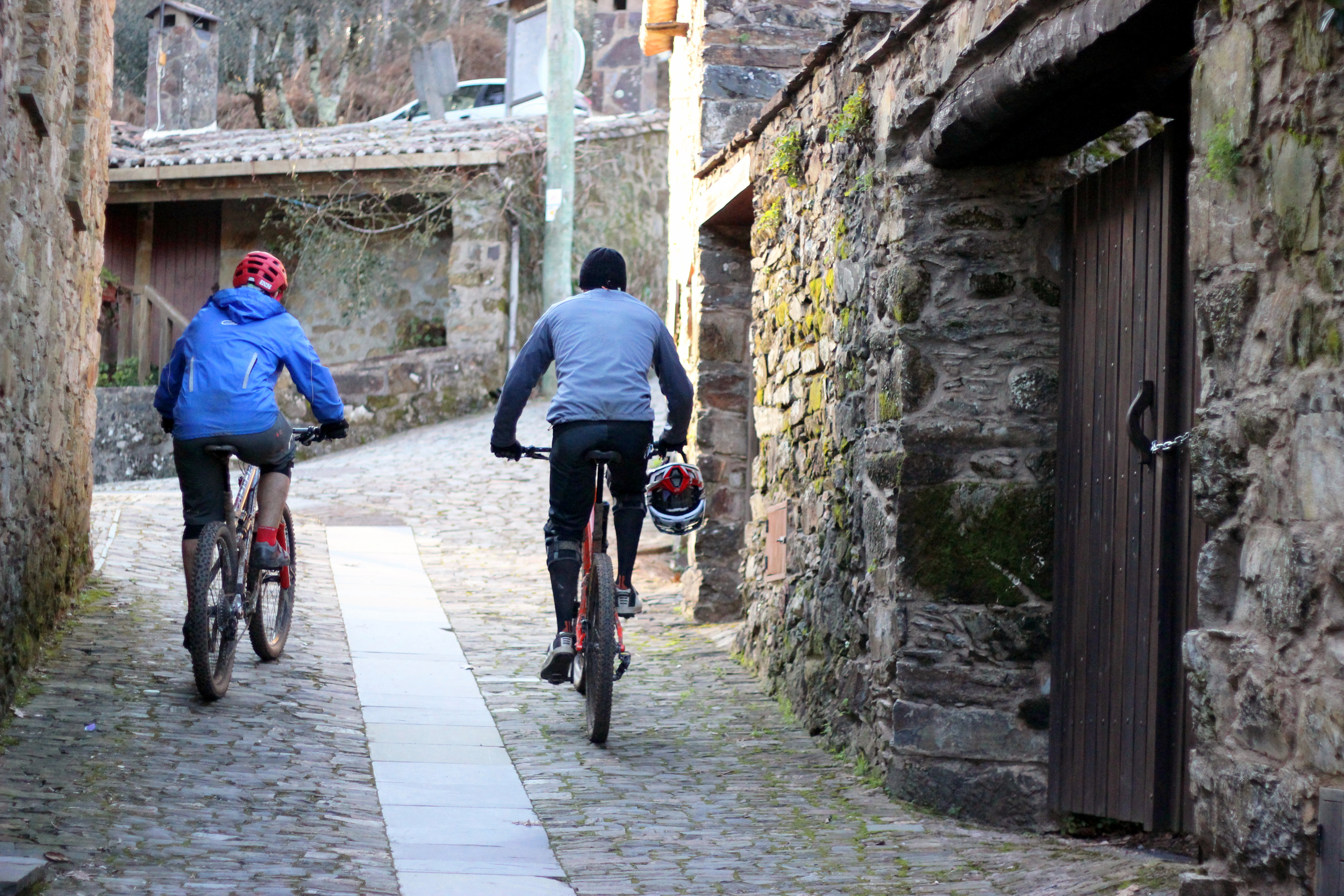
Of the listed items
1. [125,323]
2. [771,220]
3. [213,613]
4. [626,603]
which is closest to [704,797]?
[626,603]

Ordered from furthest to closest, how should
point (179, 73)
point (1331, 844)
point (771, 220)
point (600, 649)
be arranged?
point (179, 73)
point (771, 220)
point (600, 649)
point (1331, 844)

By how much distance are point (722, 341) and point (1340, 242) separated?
19.7 ft

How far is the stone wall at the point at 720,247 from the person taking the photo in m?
8.24

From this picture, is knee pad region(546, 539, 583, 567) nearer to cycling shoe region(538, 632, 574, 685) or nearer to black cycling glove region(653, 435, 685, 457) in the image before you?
cycling shoe region(538, 632, 574, 685)

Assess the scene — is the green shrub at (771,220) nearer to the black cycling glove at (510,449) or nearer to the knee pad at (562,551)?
the black cycling glove at (510,449)

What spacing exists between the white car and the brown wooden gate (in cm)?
1720

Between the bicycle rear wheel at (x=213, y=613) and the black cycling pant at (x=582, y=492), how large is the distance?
1.10m

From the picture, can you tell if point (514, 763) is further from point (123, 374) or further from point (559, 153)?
point (123, 374)

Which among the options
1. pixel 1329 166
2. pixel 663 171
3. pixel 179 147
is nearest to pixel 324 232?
pixel 179 147

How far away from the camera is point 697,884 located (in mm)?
3641

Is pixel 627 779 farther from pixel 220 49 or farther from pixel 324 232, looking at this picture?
pixel 220 49

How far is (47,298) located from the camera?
5.67m

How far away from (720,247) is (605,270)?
308cm

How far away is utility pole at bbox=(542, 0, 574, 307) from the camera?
1572cm
